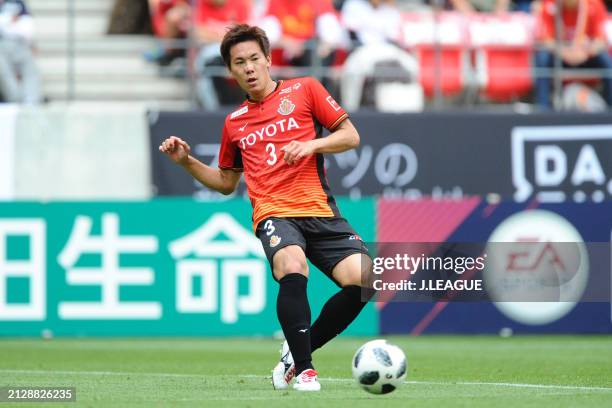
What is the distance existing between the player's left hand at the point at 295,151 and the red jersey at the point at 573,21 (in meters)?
10.0

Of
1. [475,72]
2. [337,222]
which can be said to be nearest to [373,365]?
[337,222]

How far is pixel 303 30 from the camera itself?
53.2 ft

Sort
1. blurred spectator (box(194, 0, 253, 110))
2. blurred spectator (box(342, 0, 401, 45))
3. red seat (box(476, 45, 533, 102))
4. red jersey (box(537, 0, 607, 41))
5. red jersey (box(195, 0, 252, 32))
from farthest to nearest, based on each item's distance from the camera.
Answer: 1. red seat (box(476, 45, 533, 102))
2. red jersey (box(537, 0, 607, 41))
3. blurred spectator (box(342, 0, 401, 45))
4. red jersey (box(195, 0, 252, 32))
5. blurred spectator (box(194, 0, 253, 110))

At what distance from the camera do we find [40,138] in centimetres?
1546

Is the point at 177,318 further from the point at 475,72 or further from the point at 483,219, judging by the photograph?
the point at 475,72

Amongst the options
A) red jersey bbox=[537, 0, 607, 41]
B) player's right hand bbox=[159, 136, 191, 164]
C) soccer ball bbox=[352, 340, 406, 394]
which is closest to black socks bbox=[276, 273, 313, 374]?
soccer ball bbox=[352, 340, 406, 394]

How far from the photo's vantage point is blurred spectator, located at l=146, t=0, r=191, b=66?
1584cm

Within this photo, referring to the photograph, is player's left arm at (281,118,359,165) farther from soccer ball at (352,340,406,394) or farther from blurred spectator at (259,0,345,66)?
blurred spectator at (259,0,345,66)

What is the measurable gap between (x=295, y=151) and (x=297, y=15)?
9.29 metres

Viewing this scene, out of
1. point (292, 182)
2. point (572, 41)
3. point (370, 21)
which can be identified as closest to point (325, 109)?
point (292, 182)

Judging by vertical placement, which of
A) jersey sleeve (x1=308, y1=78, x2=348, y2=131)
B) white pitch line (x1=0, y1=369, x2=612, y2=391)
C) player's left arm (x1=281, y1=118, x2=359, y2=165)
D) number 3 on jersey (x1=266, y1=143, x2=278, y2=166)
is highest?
jersey sleeve (x1=308, y1=78, x2=348, y2=131)

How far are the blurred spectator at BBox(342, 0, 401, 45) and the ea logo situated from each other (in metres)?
3.30

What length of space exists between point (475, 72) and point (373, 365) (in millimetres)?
10322

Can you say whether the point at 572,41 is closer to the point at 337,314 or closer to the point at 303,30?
the point at 303,30
